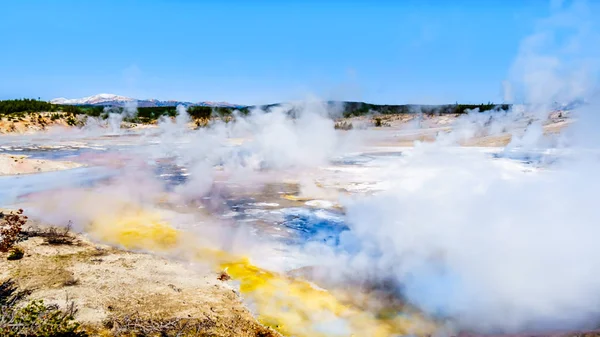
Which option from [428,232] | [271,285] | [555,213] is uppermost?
[555,213]

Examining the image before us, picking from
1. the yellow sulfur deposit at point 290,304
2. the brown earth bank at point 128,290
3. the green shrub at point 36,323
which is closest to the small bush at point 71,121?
the brown earth bank at point 128,290

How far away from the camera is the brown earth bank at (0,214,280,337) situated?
5.07 meters

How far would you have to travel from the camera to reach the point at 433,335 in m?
5.01

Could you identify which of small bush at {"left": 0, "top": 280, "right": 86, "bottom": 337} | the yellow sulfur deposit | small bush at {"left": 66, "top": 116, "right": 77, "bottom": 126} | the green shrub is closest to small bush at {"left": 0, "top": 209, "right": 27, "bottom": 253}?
the yellow sulfur deposit

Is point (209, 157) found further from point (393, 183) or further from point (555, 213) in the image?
point (555, 213)

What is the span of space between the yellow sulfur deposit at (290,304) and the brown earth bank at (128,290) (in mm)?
314

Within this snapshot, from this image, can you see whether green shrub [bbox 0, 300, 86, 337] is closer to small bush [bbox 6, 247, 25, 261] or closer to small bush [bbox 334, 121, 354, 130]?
small bush [bbox 6, 247, 25, 261]

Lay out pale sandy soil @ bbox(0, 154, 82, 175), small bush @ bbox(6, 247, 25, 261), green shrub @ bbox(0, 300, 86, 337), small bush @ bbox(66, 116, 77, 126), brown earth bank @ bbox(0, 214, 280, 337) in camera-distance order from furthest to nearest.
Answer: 1. small bush @ bbox(66, 116, 77, 126)
2. pale sandy soil @ bbox(0, 154, 82, 175)
3. small bush @ bbox(6, 247, 25, 261)
4. brown earth bank @ bbox(0, 214, 280, 337)
5. green shrub @ bbox(0, 300, 86, 337)

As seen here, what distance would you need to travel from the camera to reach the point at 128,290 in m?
6.05

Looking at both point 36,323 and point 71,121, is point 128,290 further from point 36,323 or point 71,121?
point 71,121

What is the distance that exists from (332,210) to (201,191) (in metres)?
4.91

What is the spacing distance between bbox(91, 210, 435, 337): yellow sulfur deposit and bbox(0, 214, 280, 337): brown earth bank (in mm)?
314

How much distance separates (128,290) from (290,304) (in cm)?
257

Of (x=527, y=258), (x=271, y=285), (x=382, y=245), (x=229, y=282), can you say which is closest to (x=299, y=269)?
(x=271, y=285)
